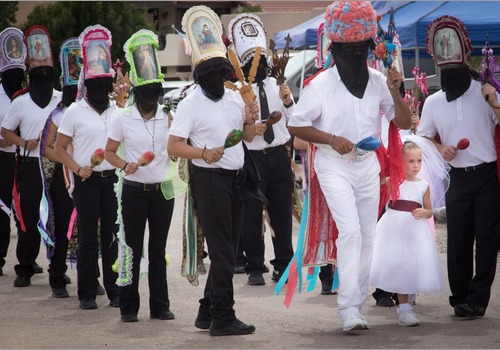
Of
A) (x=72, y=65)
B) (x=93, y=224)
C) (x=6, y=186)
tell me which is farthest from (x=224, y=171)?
(x=6, y=186)

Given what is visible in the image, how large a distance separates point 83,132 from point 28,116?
5.62 feet

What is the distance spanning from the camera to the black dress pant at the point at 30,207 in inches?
453

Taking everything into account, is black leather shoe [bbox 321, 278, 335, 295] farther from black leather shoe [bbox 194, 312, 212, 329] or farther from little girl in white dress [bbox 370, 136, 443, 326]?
black leather shoe [bbox 194, 312, 212, 329]

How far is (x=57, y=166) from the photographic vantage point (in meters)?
11.0

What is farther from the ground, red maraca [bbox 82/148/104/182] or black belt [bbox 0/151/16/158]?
red maraca [bbox 82/148/104/182]

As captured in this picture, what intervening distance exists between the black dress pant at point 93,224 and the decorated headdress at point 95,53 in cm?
90

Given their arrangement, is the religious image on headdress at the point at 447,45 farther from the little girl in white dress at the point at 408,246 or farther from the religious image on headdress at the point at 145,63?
the religious image on headdress at the point at 145,63

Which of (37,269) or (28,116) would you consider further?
(37,269)

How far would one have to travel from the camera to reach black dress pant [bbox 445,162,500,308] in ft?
29.8

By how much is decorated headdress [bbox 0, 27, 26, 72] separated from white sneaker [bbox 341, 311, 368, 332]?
5.65 metres

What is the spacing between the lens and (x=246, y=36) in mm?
11047

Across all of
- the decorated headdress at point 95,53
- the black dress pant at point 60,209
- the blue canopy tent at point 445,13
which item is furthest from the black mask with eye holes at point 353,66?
the blue canopy tent at point 445,13

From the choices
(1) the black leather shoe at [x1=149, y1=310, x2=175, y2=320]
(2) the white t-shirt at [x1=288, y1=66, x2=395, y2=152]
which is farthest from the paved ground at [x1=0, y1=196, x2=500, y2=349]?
(2) the white t-shirt at [x1=288, y1=66, x2=395, y2=152]

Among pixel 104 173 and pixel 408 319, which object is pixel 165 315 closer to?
pixel 104 173
